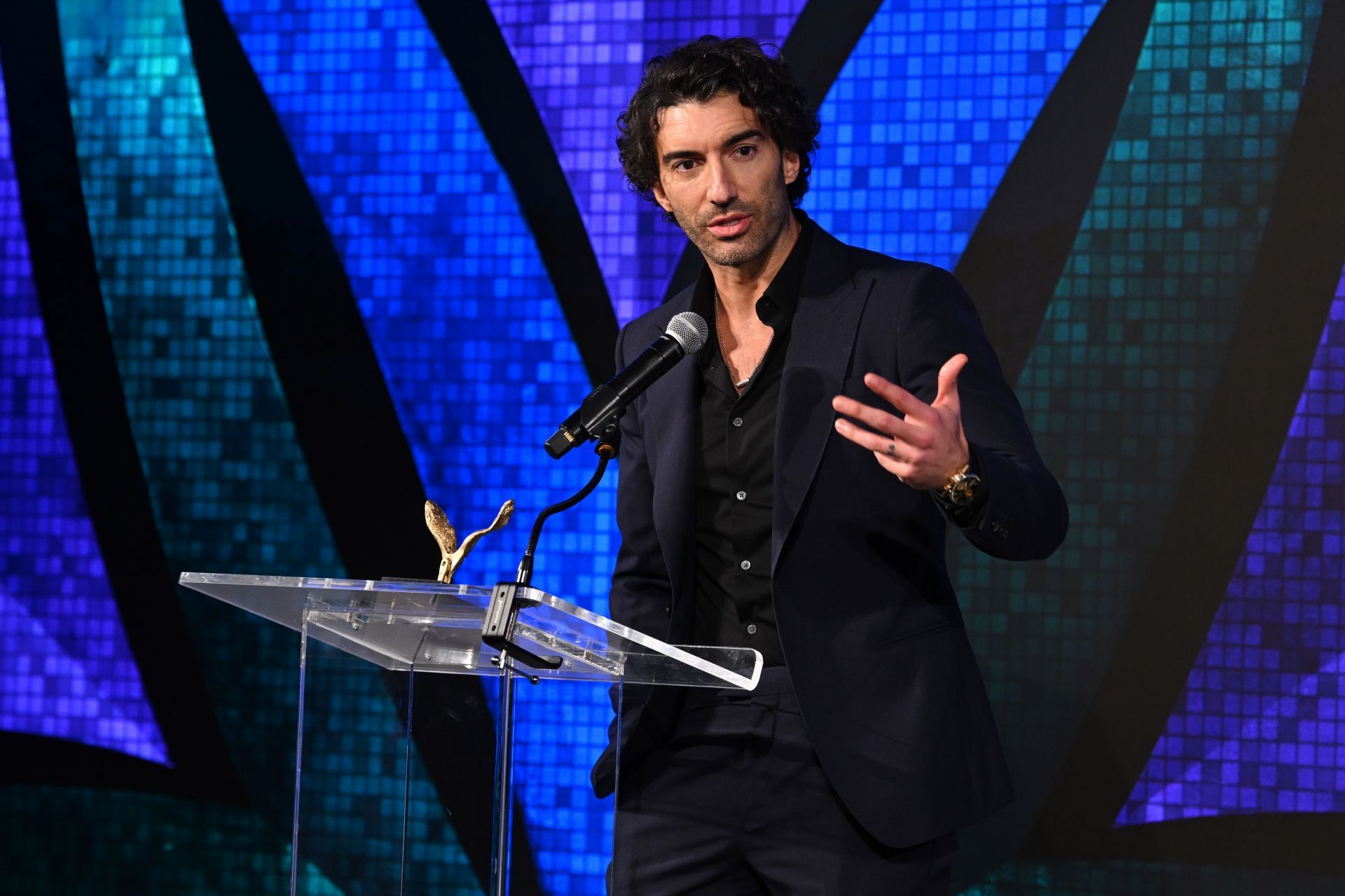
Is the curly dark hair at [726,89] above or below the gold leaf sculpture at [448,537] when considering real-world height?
above

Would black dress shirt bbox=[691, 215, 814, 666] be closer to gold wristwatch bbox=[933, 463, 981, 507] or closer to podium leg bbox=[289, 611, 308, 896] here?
gold wristwatch bbox=[933, 463, 981, 507]

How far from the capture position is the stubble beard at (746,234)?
2.00 m

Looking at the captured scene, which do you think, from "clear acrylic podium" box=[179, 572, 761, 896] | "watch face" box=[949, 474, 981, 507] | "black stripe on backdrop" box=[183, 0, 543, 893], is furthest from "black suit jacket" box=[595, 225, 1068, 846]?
"black stripe on backdrop" box=[183, 0, 543, 893]

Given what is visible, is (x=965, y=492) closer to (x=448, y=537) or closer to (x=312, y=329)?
(x=448, y=537)

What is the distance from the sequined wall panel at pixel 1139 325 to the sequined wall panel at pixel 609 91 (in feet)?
3.25

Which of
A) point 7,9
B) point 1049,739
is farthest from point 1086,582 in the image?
point 7,9

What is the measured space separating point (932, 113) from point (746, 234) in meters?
1.41

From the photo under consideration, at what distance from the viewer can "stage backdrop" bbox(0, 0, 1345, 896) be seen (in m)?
3.00

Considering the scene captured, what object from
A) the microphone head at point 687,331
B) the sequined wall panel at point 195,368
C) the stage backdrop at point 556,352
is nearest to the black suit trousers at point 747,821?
the microphone head at point 687,331

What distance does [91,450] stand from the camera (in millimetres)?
3691

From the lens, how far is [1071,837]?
304cm

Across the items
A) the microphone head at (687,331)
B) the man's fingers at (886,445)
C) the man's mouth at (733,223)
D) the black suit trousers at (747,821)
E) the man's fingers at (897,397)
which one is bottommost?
the black suit trousers at (747,821)

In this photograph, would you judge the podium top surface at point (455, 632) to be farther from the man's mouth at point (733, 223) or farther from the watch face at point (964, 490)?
the man's mouth at point (733, 223)

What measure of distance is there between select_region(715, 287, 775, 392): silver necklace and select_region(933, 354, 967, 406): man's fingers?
468 mm
